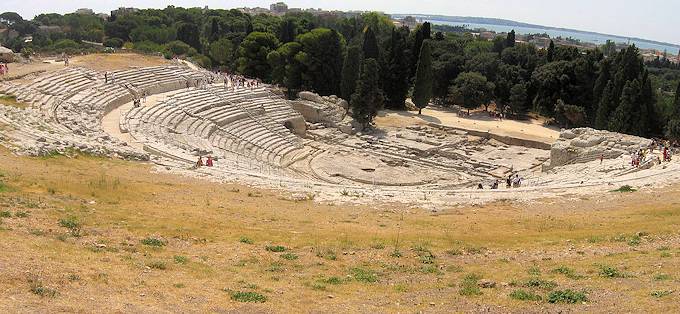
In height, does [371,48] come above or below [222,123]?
above

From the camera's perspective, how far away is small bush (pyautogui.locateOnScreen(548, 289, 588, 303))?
9.95 meters

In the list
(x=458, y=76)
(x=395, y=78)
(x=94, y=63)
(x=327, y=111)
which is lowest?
(x=327, y=111)

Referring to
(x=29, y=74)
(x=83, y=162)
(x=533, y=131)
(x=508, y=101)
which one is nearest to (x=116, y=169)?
(x=83, y=162)

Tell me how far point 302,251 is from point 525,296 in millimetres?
5363

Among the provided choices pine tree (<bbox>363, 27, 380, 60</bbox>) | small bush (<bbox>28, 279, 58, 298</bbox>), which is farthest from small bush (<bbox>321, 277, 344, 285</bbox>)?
pine tree (<bbox>363, 27, 380, 60</bbox>)

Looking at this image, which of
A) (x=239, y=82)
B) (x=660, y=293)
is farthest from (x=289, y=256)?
(x=239, y=82)

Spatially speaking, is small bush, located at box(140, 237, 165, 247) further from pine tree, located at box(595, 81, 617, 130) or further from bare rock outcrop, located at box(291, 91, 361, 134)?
pine tree, located at box(595, 81, 617, 130)

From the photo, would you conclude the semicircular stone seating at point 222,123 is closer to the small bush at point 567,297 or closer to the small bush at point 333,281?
the small bush at point 333,281

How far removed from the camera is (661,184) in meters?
23.3

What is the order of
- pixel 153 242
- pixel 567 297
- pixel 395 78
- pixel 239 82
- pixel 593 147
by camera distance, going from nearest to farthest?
pixel 567 297, pixel 153 242, pixel 593 147, pixel 239 82, pixel 395 78

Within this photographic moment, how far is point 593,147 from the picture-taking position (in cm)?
3173

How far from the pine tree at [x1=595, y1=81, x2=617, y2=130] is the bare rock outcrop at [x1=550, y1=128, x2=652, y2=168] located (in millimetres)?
8692

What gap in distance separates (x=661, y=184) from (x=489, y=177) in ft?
36.0

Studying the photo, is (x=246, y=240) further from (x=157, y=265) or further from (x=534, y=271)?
(x=534, y=271)
